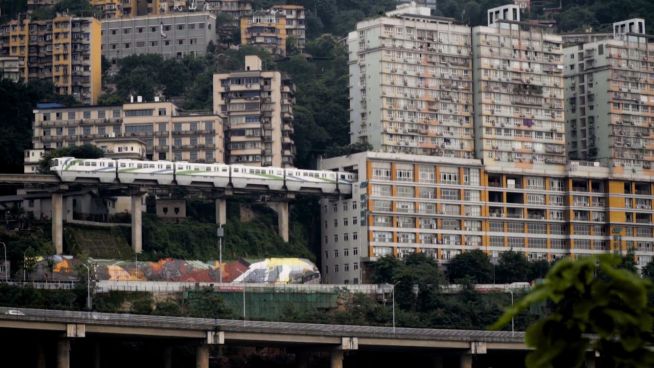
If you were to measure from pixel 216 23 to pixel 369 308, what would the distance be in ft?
259

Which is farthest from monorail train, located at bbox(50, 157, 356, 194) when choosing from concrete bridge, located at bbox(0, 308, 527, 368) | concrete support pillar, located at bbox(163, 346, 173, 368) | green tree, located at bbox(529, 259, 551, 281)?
Result: concrete bridge, located at bbox(0, 308, 527, 368)

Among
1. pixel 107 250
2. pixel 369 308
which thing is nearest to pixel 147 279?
pixel 107 250

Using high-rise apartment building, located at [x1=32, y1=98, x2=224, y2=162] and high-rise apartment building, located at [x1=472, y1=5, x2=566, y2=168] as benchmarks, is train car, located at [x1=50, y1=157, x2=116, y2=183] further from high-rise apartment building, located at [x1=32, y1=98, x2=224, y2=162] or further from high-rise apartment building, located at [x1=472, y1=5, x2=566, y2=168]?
high-rise apartment building, located at [x1=472, y1=5, x2=566, y2=168]

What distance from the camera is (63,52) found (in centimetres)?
18112

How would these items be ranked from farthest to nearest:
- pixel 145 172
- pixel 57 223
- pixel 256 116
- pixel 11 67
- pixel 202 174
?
pixel 11 67
pixel 256 116
pixel 202 174
pixel 145 172
pixel 57 223

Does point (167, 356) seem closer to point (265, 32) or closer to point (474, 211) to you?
point (474, 211)

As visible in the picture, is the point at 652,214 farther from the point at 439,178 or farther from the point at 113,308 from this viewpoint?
the point at 113,308

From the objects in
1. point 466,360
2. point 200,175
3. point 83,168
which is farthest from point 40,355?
point 200,175

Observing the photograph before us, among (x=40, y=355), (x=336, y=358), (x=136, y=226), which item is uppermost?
(x=136, y=226)

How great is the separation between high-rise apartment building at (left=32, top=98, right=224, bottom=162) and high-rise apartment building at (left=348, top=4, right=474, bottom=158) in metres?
16.6

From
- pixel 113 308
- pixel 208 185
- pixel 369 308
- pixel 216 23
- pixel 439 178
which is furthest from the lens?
pixel 216 23

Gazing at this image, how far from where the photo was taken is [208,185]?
13788cm

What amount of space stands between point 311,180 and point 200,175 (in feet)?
40.0

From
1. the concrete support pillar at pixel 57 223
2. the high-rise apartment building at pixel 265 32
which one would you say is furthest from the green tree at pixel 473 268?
the high-rise apartment building at pixel 265 32
